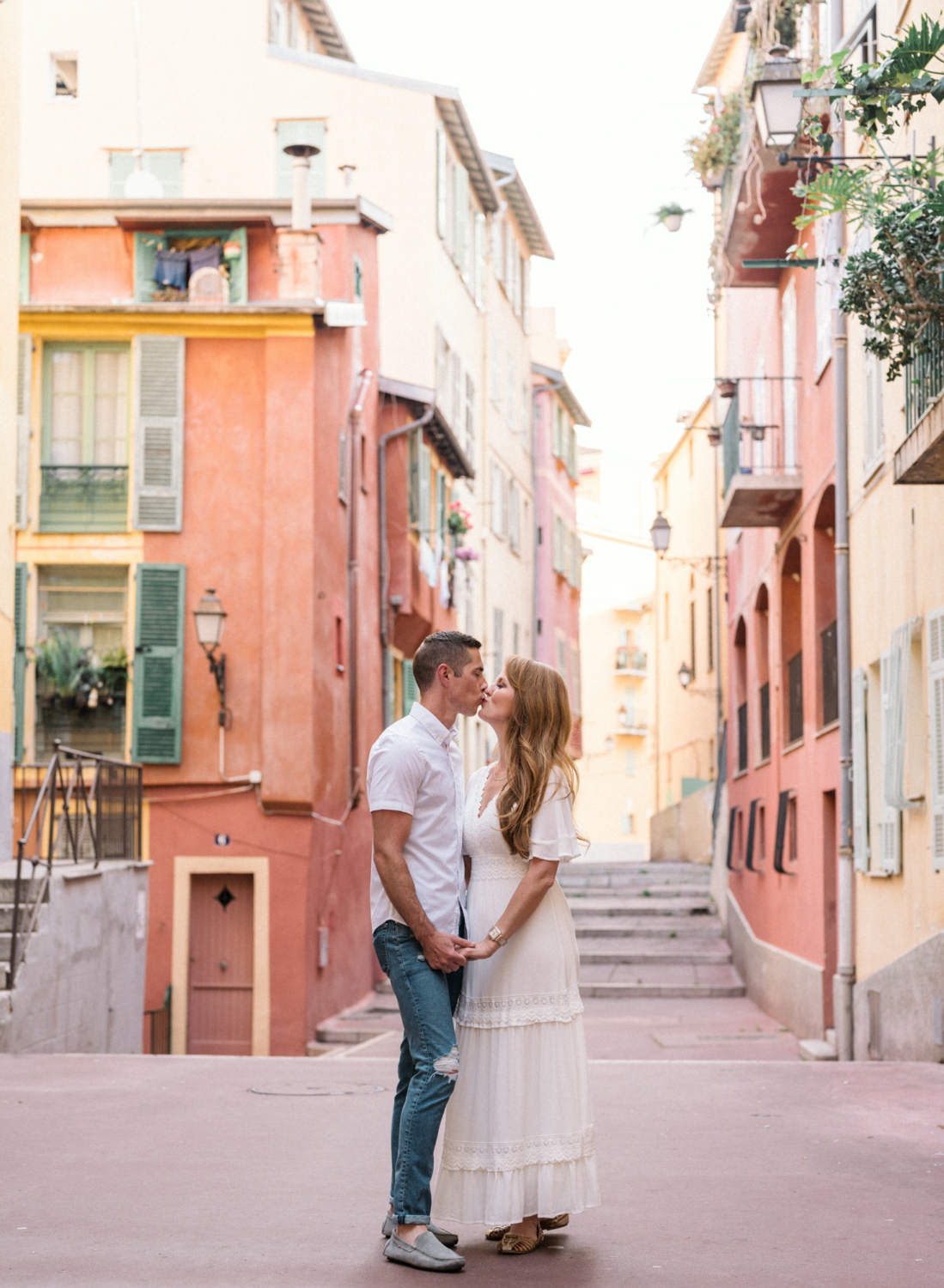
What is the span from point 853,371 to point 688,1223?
1033cm

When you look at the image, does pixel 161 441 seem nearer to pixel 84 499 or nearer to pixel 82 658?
pixel 84 499

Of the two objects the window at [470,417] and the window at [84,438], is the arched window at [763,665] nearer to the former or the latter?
the window at [84,438]

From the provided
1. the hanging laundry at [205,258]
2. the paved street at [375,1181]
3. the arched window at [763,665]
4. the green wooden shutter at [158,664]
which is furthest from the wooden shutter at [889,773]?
the hanging laundry at [205,258]

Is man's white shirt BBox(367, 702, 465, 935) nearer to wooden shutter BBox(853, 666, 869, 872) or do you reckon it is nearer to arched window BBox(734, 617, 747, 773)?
wooden shutter BBox(853, 666, 869, 872)

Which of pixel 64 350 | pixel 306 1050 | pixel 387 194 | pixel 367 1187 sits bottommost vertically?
pixel 306 1050

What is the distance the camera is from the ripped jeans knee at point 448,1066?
17.2 ft

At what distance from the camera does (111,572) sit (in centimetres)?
2134

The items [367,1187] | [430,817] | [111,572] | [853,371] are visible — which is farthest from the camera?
[111,572]

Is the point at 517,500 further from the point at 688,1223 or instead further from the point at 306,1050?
the point at 688,1223

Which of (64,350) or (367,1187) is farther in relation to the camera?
(64,350)

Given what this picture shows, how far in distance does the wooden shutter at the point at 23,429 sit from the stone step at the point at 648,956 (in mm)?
8924

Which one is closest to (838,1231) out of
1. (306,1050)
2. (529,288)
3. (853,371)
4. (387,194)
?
(853,371)

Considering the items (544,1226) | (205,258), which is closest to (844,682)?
(544,1226)

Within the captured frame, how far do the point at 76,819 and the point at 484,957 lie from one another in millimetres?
10310
